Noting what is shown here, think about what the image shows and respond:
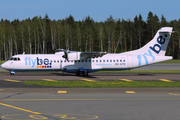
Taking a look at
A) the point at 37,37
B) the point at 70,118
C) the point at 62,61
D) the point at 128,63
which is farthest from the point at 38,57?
the point at 37,37

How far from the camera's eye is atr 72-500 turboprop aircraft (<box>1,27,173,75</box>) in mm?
34594

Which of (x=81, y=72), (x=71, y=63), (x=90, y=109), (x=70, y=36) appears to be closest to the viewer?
(x=90, y=109)

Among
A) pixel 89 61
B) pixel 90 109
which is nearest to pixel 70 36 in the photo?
pixel 89 61

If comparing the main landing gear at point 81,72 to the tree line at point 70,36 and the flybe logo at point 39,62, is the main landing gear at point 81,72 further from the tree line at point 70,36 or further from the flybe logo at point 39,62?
the tree line at point 70,36

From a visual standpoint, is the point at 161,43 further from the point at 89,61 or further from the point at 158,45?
the point at 89,61

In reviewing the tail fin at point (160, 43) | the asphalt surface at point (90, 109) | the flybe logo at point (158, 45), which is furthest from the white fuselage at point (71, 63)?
the asphalt surface at point (90, 109)

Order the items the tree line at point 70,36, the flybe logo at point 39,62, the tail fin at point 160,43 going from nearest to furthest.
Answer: the flybe logo at point 39,62
the tail fin at point 160,43
the tree line at point 70,36

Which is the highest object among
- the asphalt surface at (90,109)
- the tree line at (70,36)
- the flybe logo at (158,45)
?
the tree line at (70,36)

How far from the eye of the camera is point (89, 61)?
35188 millimetres

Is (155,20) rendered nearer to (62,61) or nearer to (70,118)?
(62,61)

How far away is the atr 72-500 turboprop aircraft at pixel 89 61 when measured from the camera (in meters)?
34.6

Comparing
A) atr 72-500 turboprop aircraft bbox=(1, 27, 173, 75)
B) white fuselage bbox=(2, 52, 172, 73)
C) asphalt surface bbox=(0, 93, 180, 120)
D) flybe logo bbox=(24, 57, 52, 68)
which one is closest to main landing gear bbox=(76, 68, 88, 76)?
atr 72-500 turboprop aircraft bbox=(1, 27, 173, 75)

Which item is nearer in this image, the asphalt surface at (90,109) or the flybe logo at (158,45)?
the asphalt surface at (90,109)

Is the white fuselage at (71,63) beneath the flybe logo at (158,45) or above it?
beneath
